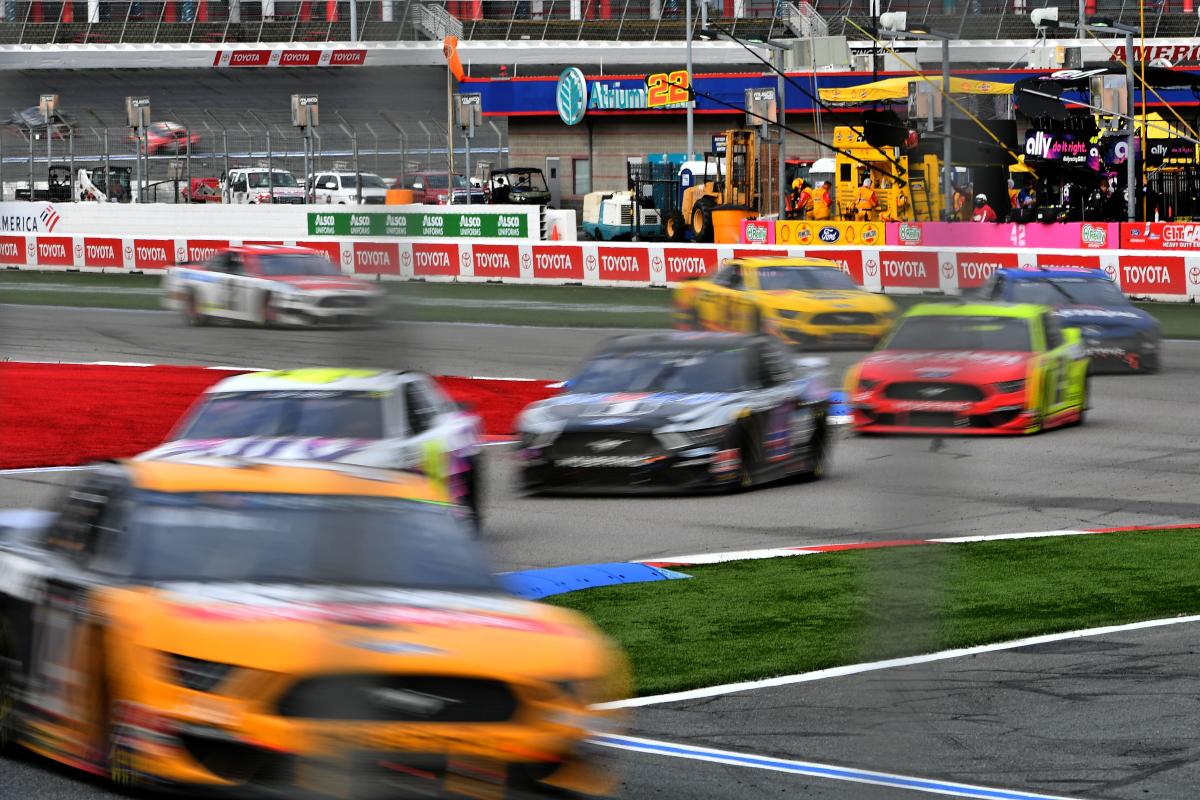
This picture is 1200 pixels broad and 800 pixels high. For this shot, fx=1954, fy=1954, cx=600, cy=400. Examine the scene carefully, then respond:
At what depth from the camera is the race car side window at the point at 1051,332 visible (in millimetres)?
15205

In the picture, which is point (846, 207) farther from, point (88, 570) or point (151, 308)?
point (88, 570)

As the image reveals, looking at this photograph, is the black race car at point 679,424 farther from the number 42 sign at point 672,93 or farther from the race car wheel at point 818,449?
the number 42 sign at point 672,93

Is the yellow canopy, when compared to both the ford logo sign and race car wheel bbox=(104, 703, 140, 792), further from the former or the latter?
race car wheel bbox=(104, 703, 140, 792)

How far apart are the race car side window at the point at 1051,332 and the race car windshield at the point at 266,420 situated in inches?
310

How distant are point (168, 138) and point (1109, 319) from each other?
17463 mm

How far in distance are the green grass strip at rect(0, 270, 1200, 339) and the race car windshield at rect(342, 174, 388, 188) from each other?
103 mm

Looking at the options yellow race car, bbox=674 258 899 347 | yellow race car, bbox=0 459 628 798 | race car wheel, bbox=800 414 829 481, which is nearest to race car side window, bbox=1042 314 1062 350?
race car wheel, bbox=800 414 829 481

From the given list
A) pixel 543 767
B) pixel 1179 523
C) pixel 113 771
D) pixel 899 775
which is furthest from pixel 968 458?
pixel 1179 523

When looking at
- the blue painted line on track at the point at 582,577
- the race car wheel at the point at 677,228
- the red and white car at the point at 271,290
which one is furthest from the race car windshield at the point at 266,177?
the race car wheel at the point at 677,228

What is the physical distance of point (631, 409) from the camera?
12.2 metres

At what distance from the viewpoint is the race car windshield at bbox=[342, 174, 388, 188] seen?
66.1 inches

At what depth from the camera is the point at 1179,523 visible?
11023mm

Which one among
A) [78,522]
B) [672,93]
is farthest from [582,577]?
[672,93]

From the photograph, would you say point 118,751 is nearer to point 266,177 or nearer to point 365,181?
point 266,177
